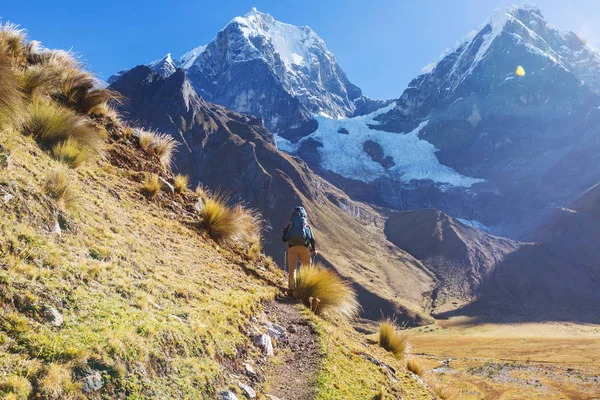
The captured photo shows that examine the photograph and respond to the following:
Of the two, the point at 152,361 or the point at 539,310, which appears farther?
the point at 539,310

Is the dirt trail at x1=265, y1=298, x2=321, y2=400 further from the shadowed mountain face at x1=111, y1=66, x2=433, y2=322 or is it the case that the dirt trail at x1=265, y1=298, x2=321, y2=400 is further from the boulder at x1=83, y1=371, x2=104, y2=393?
the shadowed mountain face at x1=111, y1=66, x2=433, y2=322

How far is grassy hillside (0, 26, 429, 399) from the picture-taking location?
3391 millimetres

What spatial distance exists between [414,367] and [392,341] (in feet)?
2.68

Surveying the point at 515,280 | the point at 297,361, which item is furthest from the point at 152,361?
the point at 515,280

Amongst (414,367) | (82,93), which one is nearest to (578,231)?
(414,367)

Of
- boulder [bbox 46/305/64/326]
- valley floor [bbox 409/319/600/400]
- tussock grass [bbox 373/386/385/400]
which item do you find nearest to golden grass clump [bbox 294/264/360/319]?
valley floor [bbox 409/319/600/400]

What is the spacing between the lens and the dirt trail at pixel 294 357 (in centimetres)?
502

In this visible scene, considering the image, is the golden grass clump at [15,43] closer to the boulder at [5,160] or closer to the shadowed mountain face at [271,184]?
the boulder at [5,160]

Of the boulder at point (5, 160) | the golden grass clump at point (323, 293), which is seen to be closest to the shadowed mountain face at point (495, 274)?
the golden grass clump at point (323, 293)

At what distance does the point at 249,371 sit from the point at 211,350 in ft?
2.10

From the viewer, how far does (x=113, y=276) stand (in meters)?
4.85

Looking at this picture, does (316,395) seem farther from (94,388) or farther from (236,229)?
(236,229)

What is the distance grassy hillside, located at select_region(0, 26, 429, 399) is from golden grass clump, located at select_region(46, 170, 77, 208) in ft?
0.05

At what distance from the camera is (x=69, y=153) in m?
6.93
